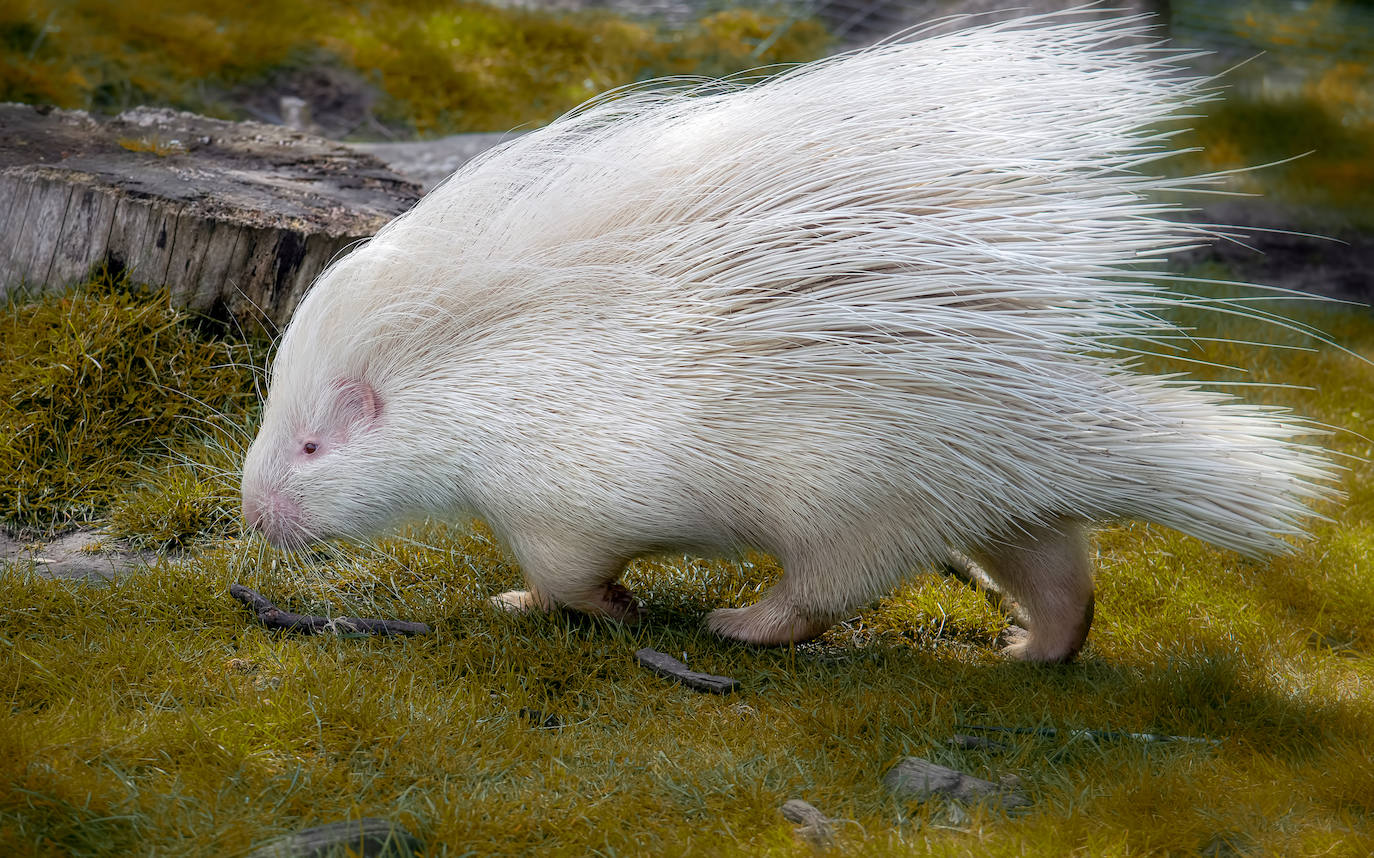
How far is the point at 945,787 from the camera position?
2.57m

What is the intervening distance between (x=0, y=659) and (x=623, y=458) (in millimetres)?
1690

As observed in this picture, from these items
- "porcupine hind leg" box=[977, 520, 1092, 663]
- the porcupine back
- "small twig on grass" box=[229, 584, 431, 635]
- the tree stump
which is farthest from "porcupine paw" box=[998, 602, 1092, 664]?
the tree stump

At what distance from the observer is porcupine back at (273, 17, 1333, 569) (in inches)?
116

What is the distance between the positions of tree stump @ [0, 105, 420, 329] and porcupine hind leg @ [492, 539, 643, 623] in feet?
5.54

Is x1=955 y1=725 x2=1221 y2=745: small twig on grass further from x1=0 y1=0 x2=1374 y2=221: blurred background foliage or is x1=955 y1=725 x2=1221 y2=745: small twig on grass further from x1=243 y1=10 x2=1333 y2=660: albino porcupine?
x1=0 y1=0 x2=1374 y2=221: blurred background foliage

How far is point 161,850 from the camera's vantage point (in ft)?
7.38

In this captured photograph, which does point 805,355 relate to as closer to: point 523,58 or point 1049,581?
point 1049,581

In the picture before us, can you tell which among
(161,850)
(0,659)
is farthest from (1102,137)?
(0,659)

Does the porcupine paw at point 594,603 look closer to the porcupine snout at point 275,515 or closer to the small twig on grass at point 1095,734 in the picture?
the porcupine snout at point 275,515

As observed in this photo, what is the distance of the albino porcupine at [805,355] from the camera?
2.95 m

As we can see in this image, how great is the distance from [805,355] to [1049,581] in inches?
40.2

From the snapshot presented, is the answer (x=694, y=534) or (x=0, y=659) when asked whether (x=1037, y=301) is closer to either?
(x=694, y=534)

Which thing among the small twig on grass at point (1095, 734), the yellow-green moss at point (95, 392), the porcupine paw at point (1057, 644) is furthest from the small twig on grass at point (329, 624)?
the porcupine paw at point (1057, 644)

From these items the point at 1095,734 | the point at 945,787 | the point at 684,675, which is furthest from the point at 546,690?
the point at 1095,734
